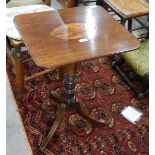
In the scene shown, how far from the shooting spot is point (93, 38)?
1.56 metres

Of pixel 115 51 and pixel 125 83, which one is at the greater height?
pixel 115 51

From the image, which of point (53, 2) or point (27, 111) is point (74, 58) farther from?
point (53, 2)

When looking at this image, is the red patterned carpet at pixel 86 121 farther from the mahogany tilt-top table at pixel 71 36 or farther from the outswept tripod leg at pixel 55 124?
the mahogany tilt-top table at pixel 71 36

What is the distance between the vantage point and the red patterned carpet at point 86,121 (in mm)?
1976

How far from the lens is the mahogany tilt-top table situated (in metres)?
1.41

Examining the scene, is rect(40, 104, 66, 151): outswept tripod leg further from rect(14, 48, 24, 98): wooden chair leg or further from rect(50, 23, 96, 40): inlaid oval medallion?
rect(50, 23, 96, 40): inlaid oval medallion

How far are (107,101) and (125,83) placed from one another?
0.29 meters

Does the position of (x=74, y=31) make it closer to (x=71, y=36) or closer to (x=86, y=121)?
(x=71, y=36)

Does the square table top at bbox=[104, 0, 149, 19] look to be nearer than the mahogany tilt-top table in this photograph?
No

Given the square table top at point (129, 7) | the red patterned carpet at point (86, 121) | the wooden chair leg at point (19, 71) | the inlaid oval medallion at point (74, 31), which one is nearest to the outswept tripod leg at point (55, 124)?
the red patterned carpet at point (86, 121)

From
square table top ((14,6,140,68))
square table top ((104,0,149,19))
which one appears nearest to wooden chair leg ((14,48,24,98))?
square table top ((14,6,140,68))

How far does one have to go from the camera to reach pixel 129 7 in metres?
2.47

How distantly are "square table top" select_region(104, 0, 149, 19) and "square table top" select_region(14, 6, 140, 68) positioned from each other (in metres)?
0.65

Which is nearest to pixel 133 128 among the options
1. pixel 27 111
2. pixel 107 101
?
pixel 107 101
